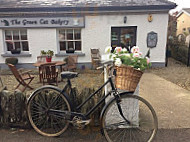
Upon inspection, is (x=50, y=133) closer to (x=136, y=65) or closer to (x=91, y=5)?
(x=136, y=65)

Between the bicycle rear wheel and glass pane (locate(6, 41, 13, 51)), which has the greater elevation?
glass pane (locate(6, 41, 13, 51))

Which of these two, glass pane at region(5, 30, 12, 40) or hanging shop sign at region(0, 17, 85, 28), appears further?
glass pane at region(5, 30, 12, 40)

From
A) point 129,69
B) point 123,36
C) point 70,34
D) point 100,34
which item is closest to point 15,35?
point 70,34

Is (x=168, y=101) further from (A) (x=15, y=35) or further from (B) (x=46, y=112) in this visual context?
(A) (x=15, y=35)

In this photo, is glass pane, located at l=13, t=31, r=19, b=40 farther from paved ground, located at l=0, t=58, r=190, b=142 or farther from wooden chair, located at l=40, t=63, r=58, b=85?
paved ground, located at l=0, t=58, r=190, b=142

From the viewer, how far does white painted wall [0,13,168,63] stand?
840 centimetres

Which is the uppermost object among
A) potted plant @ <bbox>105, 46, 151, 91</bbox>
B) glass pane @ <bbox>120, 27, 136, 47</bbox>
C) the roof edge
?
the roof edge

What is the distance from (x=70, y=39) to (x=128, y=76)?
7.09 metres

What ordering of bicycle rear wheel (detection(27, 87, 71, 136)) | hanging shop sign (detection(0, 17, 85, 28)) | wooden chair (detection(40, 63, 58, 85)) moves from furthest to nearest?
1. hanging shop sign (detection(0, 17, 85, 28))
2. wooden chair (detection(40, 63, 58, 85))
3. bicycle rear wheel (detection(27, 87, 71, 136))

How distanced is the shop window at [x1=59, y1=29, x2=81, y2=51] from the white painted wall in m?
0.33

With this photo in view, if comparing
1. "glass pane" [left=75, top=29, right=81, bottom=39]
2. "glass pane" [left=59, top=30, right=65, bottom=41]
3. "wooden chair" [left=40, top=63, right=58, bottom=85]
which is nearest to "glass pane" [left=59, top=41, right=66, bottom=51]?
"glass pane" [left=59, top=30, right=65, bottom=41]

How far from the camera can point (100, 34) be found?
8.55m

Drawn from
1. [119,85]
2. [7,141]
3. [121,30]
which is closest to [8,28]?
[121,30]

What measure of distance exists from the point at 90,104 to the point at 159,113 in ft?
5.67
